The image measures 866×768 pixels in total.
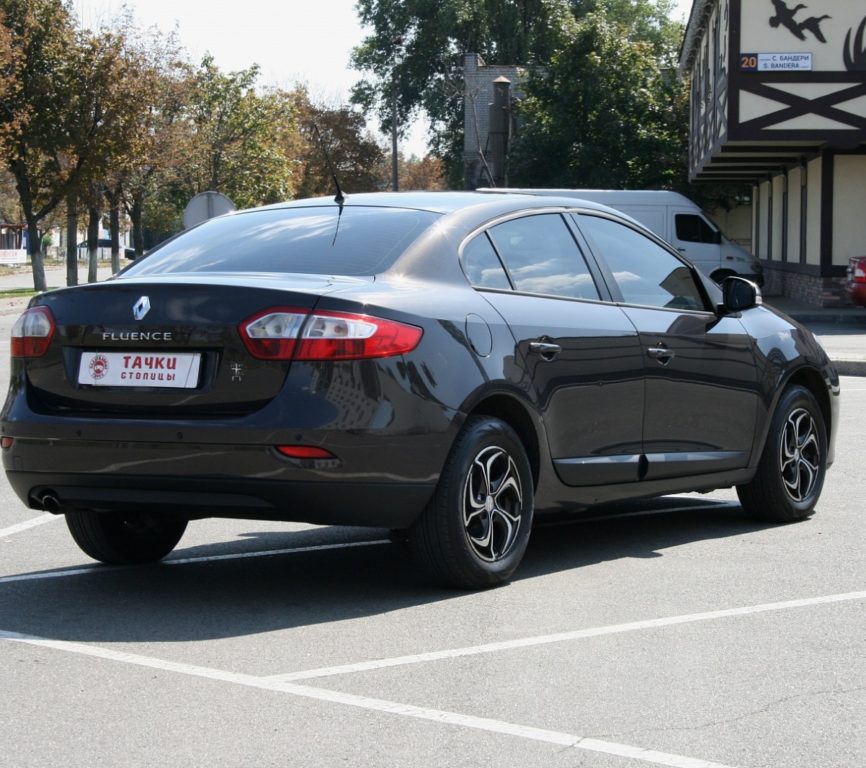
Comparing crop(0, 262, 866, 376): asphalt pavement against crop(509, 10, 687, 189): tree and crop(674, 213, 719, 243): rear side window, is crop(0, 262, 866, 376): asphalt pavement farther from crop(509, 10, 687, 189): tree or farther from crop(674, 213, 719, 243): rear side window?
crop(509, 10, 687, 189): tree

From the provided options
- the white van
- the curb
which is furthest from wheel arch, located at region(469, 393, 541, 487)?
the white van

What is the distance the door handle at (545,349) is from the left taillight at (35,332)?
6.07 feet

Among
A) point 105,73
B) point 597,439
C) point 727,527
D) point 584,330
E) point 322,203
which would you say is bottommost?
point 727,527

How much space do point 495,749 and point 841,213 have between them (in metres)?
30.5

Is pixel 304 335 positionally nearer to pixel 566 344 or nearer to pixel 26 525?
pixel 566 344

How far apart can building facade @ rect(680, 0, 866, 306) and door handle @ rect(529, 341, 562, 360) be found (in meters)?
24.5

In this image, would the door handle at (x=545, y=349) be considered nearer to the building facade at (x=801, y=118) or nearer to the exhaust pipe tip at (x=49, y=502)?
the exhaust pipe tip at (x=49, y=502)

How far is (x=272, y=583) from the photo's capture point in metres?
6.45

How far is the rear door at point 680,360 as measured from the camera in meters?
7.17

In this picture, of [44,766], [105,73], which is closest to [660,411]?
[44,766]

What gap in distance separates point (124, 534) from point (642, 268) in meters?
2.62

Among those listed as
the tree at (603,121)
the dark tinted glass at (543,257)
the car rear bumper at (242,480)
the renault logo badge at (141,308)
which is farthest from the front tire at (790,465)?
the tree at (603,121)

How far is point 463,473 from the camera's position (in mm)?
5922

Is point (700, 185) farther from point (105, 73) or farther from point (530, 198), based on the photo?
point (530, 198)
